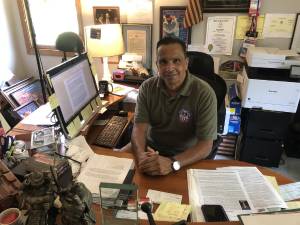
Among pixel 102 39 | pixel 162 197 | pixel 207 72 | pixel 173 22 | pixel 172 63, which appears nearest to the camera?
pixel 162 197

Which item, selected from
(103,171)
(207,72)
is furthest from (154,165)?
(207,72)

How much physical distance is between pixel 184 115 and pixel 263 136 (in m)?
1.26

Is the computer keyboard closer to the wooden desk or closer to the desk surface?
the desk surface

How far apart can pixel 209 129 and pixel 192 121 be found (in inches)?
5.5

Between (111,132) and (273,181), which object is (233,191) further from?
(111,132)

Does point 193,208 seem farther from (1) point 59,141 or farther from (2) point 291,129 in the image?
(2) point 291,129

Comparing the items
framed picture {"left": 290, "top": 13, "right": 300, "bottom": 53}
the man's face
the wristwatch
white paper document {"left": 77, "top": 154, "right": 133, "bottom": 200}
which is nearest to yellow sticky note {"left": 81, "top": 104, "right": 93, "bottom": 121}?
white paper document {"left": 77, "top": 154, "right": 133, "bottom": 200}

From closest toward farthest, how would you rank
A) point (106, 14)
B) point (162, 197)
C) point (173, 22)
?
point (162, 197)
point (173, 22)
point (106, 14)

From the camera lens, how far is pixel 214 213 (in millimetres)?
962

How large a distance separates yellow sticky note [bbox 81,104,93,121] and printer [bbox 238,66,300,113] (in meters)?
1.43

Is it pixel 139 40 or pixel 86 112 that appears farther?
pixel 139 40

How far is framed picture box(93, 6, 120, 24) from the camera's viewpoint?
9.21 ft

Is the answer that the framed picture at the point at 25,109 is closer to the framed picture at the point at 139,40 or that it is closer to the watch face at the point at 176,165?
the framed picture at the point at 139,40

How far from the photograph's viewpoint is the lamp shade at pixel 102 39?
236cm
